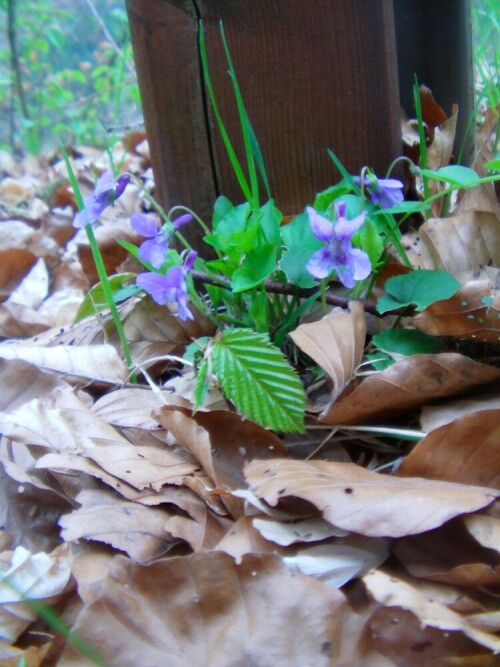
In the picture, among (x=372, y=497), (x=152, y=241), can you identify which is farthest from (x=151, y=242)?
(x=372, y=497)

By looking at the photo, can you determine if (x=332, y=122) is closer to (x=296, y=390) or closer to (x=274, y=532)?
(x=296, y=390)

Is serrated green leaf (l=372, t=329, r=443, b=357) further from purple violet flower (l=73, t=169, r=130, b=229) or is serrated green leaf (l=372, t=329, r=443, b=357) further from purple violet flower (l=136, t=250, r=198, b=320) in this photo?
purple violet flower (l=73, t=169, r=130, b=229)

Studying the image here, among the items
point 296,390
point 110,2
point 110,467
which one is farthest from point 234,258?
point 110,2

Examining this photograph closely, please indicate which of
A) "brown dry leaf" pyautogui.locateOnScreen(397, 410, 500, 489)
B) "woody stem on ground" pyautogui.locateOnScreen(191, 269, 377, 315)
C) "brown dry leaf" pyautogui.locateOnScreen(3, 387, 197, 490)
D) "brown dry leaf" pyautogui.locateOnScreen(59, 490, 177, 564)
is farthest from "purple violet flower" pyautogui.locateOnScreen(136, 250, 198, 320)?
"brown dry leaf" pyautogui.locateOnScreen(397, 410, 500, 489)

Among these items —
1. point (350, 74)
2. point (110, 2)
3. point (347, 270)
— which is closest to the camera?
point (347, 270)

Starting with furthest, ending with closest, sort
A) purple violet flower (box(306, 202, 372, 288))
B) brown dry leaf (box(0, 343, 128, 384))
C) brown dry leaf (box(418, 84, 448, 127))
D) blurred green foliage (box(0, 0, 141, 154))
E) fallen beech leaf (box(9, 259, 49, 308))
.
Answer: blurred green foliage (box(0, 0, 141, 154))
fallen beech leaf (box(9, 259, 49, 308))
brown dry leaf (box(418, 84, 448, 127))
brown dry leaf (box(0, 343, 128, 384))
purple violet flower (box(306, 202, 372, 288))

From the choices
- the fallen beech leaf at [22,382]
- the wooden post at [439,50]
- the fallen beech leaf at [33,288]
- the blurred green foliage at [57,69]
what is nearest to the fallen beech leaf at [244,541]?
the fallen beech leaf at [22,382]
